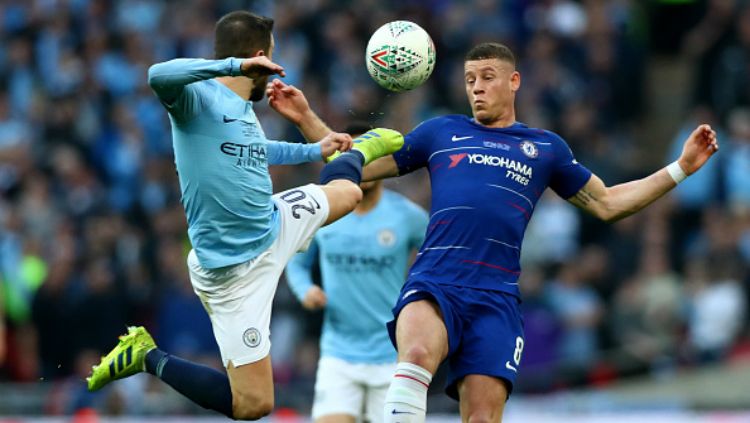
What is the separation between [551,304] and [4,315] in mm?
5986

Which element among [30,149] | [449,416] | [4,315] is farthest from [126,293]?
[449,416]

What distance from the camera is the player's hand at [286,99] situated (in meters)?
9.30

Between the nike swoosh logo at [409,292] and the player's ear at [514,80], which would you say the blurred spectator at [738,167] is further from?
the nike swoosh logo at [409,292]

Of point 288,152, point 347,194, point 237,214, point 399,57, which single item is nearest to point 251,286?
point 237,214

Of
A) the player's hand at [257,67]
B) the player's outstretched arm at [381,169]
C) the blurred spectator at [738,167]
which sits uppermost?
the blurred spectator at [738,167]

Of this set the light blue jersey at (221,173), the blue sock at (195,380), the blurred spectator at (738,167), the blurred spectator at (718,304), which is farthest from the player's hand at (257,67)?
the blurred spectator at (738,167)

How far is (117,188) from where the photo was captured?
706 inches

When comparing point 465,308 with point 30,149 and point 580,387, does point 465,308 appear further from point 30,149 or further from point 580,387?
point 30,149

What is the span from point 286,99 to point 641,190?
7.64 feet

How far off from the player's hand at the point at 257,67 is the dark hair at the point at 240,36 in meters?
0.57

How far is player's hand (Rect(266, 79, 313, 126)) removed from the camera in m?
9.30

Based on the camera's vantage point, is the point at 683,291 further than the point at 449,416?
Yes

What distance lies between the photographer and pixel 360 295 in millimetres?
10484

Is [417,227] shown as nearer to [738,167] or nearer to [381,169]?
[381,169]
